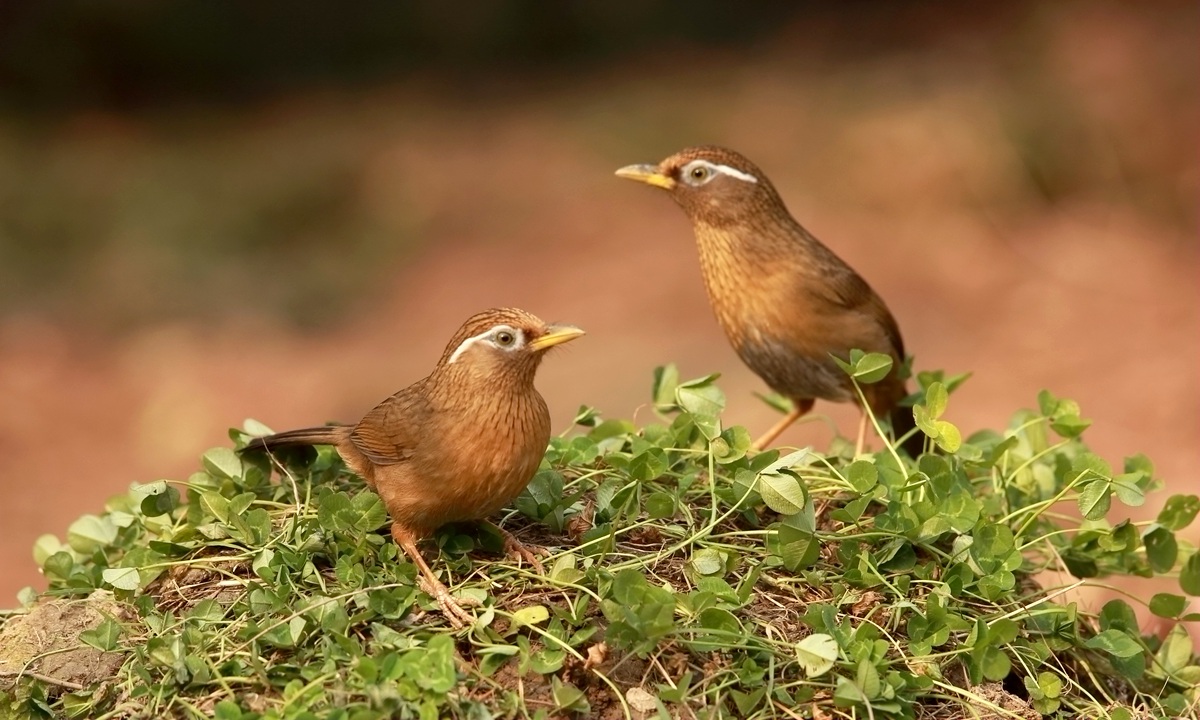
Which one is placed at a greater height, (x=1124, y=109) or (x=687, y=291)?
(x=1124, y=109)

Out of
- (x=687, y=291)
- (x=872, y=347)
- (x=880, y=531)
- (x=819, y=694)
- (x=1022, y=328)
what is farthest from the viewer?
(x=687, y=291)

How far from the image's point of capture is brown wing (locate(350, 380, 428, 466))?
3.52 meters

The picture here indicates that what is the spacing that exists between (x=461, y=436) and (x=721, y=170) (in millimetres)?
2173

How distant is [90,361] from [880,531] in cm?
948

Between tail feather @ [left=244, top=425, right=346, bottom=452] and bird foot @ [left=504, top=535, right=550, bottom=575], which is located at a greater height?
tail feather @ [left=244, top=425, right=346, bottom=452]

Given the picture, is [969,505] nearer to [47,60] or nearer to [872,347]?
[872,347]

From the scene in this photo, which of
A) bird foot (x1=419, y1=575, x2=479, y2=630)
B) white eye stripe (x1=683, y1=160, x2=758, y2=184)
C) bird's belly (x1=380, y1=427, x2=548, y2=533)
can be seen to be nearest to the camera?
bird foot (x1=419, y1=575, x2=479, y2=630)

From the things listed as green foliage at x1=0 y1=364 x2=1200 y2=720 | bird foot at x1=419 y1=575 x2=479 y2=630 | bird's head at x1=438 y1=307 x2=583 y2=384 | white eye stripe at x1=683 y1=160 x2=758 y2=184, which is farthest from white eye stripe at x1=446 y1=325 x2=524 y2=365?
white eye stripe at x1=683 y1=160 x2=758 y2=184

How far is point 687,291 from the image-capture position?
11570 millimetres

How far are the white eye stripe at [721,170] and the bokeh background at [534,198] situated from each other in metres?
4.25

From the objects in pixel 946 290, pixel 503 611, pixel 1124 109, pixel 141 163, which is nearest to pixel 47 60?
pixel 141 163

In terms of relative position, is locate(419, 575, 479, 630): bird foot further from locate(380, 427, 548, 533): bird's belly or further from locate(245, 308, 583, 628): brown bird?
locate(380, 427, 548, 533): bird's belly

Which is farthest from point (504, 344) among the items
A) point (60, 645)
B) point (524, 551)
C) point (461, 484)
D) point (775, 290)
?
point (775, 290)

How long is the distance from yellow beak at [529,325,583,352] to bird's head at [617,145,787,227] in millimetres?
1755
